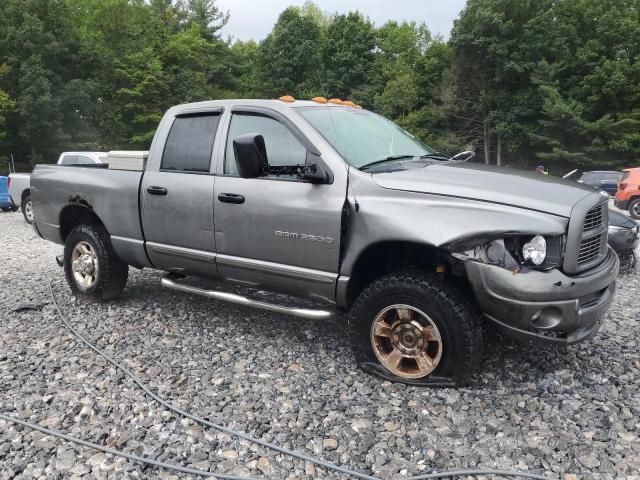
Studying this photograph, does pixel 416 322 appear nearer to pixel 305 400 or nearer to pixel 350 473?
pixel 305 400

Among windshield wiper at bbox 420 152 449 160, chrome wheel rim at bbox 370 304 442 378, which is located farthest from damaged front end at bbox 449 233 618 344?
windshield wiper at bbox 420 152 449 160

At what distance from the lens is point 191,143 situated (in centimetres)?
430

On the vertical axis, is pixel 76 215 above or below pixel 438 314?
above

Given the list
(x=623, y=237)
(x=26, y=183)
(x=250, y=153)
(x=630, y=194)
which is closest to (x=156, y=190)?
(x=250, y=153)

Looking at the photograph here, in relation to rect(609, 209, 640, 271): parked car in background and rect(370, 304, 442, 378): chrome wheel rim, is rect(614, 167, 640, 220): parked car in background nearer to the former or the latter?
rect(609, 209, 640, 271): parked car in background

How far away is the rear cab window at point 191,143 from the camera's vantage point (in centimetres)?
418

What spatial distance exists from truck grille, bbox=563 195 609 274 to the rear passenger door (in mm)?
2559

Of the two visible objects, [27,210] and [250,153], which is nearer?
[250,153]

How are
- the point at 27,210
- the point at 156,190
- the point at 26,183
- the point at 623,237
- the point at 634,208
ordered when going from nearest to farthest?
the point at 156,190 < the point at 623,237 < the point at 27,210 < the point at 26,183 < the point at 634,208

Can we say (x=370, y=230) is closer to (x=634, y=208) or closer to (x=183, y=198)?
(x=183, y=198)

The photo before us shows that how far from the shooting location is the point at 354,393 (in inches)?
130

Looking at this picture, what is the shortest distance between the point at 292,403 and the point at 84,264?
3017 mm

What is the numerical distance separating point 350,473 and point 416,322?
1087 mm

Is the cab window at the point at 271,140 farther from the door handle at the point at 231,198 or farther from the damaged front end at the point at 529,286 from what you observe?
the damaged front end at the point at 529,286
